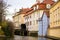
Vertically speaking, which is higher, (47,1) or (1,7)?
(47,1)

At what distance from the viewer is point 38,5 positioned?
83062 millimetres

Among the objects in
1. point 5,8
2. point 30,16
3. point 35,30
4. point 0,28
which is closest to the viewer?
point 5,8

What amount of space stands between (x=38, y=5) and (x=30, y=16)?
13.6 metres

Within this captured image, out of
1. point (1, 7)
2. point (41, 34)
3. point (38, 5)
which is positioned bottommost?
point (41, 34)

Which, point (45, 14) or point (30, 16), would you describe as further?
point (30, 16)

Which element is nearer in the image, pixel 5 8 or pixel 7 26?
pixel 5 8

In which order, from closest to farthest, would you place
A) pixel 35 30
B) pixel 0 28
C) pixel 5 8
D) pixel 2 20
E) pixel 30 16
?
pixel 5 8 → pixel 0 28 → pixel 2 20 → pixel 35 30 → pixel 30 16

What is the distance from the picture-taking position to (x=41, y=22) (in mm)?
74812

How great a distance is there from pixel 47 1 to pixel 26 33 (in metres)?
12.9

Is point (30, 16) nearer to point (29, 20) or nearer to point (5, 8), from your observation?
point (29, 20)

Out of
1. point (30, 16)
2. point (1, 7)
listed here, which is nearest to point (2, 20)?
point (1, 7)

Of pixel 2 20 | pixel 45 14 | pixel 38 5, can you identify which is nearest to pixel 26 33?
pixel 38 5

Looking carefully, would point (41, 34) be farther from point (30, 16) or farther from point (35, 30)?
point (30, 16)

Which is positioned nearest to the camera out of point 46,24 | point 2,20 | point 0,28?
point 0,28
